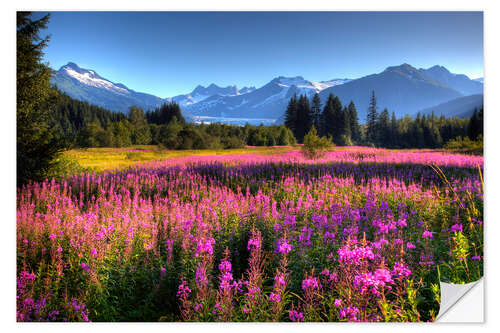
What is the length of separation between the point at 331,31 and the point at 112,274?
17.5 ft

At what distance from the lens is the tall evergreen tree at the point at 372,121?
6121 mm

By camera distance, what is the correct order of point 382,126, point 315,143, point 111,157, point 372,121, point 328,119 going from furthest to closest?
point 111,157
point 315,143
point 328,119
point 382,126
point 372,121

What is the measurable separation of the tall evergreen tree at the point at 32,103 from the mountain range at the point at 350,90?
1.53ft

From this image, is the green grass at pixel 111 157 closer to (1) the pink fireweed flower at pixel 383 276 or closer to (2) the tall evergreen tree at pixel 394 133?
(2) the tall evergreen tree at pixel 394 133

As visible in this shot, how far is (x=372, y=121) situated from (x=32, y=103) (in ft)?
23.5

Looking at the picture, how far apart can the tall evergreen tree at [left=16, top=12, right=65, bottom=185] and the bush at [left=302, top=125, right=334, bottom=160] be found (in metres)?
7.43

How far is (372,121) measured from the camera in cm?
641

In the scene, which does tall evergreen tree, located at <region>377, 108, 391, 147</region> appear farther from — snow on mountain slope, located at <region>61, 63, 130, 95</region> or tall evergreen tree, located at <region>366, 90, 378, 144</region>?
snow on mountain slope, located at <region>61, 63, 130, 95</region>

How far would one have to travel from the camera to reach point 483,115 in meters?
4.36

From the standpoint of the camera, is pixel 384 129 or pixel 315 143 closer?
pixel 384 129

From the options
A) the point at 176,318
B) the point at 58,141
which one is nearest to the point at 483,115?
the point at 176,318

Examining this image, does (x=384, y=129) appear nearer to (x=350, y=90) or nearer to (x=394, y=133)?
(x=394, y=133)
